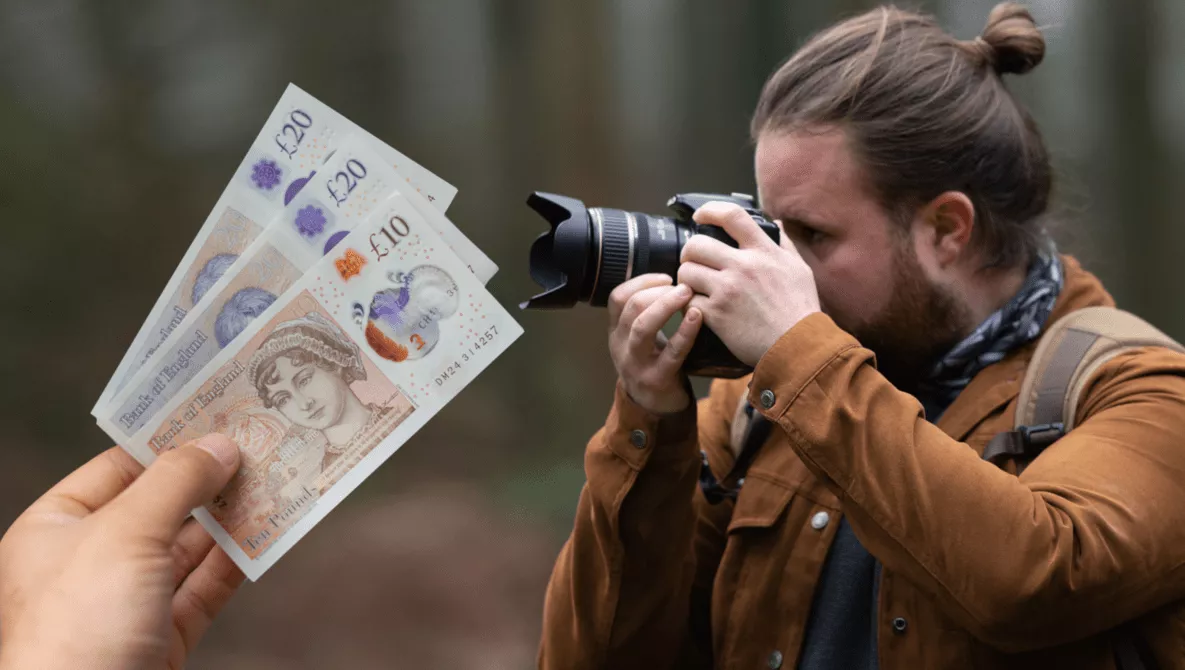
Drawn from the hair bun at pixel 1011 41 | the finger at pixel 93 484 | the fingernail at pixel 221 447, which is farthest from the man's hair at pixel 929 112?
the finger at pixel 93 484

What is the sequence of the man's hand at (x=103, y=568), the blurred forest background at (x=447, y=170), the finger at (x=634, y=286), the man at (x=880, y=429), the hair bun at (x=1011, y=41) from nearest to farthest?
1. the man's hand at (x=103, y=568)
2. the man at (x=880, y=429)
3. the finger at (x=634, y=286)
4. the hair bun at (x=1011, y=41)
5. the blurred forest background at (x=447, y=170)

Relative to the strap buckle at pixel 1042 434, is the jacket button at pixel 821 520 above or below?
below

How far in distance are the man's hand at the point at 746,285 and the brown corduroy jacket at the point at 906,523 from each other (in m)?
0.04

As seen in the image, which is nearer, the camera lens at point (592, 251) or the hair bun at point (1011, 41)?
the camera lens at point (592, 251)

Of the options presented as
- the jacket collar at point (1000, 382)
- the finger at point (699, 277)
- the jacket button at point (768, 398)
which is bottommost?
the jacket collar at point (1000, 382)

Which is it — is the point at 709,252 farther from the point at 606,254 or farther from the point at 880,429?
the point at 880,429

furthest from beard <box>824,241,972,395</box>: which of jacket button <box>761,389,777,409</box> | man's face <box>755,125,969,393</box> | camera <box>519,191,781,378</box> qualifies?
jacket button <box>761,389,777,409</box>

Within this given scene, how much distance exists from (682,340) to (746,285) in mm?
117

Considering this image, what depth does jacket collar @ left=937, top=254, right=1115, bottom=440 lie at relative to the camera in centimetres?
129

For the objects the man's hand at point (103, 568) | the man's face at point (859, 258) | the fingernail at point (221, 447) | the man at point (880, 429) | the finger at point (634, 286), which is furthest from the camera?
the man's face at point (859, 258)

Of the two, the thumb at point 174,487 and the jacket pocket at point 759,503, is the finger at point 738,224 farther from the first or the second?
the thumb at point 174,487

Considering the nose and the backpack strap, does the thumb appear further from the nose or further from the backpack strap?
the backpack strap

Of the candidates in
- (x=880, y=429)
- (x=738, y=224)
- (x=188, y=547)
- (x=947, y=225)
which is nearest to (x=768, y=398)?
(x=880, y=429)

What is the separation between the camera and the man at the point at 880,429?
41.5 inches
